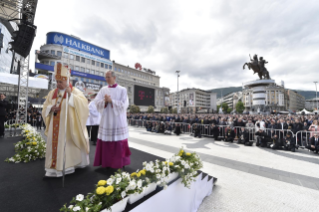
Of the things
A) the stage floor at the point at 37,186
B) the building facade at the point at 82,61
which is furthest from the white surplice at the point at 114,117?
the building facade at the point at 82,61

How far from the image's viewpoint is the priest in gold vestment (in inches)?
110

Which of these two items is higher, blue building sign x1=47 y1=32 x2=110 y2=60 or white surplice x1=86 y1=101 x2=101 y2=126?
blue building sign x1=47 y1=32 x2=110 y2=60

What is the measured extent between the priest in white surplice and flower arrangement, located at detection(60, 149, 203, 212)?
1.14 metres

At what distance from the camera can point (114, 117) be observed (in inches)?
131

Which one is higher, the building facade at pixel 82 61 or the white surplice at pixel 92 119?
the building facade at pixel 82 61

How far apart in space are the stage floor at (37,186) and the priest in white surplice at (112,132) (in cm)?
27

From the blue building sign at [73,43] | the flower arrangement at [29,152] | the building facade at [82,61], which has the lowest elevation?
the flower arrangement at [29,152]

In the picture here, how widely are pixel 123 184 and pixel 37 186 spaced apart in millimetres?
1770

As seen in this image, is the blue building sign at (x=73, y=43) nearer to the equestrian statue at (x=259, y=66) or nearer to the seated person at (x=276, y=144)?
the equestrian statue at (x=259, y=66)

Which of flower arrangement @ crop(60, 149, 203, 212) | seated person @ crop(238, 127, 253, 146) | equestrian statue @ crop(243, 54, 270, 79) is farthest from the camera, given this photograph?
equestrian statue @ crop(243, 54, 270, 79)

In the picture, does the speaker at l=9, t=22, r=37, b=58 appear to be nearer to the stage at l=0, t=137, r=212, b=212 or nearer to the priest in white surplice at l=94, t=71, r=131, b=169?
the stage at l=0, t=137, r=212, b=212

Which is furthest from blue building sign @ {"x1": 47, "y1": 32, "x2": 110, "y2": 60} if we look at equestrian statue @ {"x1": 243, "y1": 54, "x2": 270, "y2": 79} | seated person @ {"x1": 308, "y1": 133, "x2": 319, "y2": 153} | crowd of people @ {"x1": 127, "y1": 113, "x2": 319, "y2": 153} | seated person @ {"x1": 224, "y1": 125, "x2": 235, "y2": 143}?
seated person @ {"x1": 308, "y1": 133, "x2": 319, "y2": 153}

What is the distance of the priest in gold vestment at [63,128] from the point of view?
9.16 feet

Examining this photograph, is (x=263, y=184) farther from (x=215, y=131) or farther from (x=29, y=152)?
(x=215, y=131)
